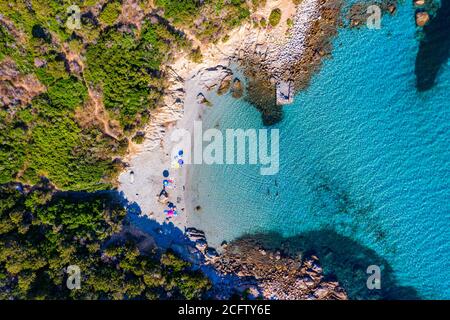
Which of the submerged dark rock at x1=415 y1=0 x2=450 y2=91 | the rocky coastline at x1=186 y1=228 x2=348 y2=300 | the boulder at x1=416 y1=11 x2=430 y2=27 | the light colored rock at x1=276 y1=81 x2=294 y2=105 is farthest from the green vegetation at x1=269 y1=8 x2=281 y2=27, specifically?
the rocky coastline at x1=186 y1=228 x2=348 y2=300

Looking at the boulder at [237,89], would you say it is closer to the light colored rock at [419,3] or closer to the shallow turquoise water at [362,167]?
the shallow turquoise water at [362,167]

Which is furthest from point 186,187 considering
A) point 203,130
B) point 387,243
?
point 387,243

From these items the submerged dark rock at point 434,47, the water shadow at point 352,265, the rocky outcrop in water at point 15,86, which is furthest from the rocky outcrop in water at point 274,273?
the rocky outcrop in water at point 15,86

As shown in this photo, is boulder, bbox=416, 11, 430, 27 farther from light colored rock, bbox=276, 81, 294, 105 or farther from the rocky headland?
the rocky headland

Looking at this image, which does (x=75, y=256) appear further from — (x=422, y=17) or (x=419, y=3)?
(x=419, y=3)

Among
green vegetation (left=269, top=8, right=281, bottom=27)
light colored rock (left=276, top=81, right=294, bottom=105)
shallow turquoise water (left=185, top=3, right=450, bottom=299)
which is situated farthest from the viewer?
light colored rock (left=276, top=81, right=294, bottom=105)

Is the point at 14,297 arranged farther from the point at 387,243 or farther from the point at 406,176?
the point at 406,176
